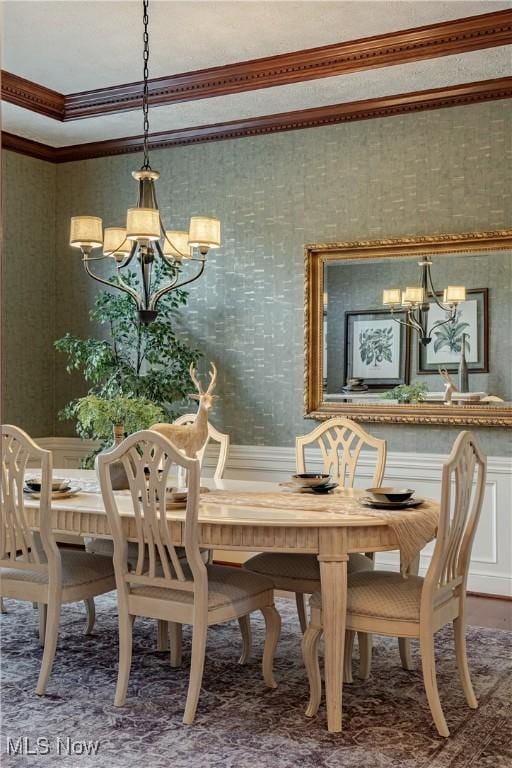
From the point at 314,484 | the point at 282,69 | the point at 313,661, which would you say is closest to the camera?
the point at 313,661

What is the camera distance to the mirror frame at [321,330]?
4.60 metres

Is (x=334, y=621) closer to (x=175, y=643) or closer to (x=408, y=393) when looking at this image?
(x=175, y=643)

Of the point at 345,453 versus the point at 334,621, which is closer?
the point at 334,621

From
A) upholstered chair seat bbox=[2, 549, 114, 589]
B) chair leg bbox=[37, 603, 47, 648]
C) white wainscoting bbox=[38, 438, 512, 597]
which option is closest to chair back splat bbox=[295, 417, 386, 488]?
white wainscoting bbox=[38, 438, 512, 597]


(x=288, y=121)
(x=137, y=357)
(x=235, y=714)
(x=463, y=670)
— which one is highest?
(x=288, y=121)

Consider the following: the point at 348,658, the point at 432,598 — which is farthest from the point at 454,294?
the point at 432,598

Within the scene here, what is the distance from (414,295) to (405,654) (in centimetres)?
230

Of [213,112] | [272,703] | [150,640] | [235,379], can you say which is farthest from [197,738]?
[213,112]

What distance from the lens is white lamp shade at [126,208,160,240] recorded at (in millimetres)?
3355

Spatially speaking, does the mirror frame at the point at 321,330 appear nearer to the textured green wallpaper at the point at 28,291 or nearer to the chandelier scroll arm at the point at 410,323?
the chandelier scroll arm at the point at 410,323

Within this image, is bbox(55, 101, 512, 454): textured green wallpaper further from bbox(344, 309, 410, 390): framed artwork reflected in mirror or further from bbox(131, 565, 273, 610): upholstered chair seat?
bbox(131, 565, 273, 610): upholstered chair seat

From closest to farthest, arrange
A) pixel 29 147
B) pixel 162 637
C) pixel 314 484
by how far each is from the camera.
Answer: pixel 314 484 → pixel 162 637 → pixel 29 147

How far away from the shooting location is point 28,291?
236 inches

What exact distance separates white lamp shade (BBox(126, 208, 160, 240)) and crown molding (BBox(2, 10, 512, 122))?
5.56 ft
